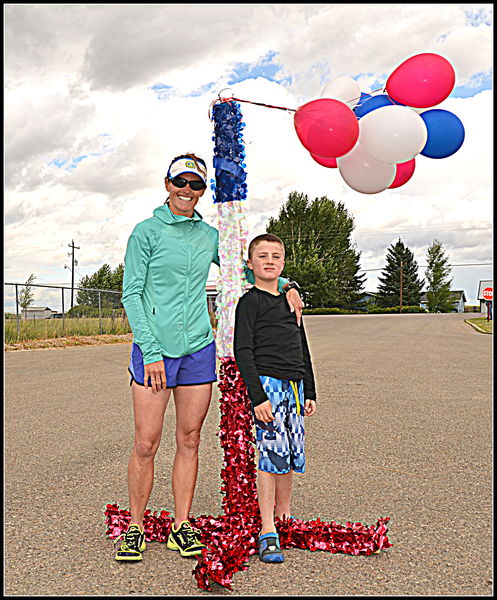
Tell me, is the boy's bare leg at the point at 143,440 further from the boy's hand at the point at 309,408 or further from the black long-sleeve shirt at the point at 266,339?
the boy's hand at the point at 309,408

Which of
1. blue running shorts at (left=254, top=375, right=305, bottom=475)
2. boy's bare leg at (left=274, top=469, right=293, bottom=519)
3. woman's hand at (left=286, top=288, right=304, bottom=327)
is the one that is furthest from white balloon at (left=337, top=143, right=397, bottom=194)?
boy's bare leg at (left=274, top=469, right=293, bottom=519)

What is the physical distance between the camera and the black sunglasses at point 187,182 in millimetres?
3219

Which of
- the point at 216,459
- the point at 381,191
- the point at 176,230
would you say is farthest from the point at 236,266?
the point at 216,459

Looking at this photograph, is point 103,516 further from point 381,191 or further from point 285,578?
point 381,191

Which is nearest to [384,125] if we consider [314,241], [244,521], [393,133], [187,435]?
[393,133]

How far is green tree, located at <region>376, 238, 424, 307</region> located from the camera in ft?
250

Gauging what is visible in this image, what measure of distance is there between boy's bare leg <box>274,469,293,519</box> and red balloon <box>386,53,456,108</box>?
238 centimetres

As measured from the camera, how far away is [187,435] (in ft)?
10.6

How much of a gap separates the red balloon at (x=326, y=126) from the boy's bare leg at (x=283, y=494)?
1880 millimetres

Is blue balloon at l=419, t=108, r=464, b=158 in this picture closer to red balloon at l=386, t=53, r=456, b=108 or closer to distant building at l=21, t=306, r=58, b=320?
red balloon at l=386, t=53, r=456, b=108

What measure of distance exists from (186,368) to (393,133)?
5.90 ft

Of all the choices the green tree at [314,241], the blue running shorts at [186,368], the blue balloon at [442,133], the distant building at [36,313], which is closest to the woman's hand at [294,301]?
the blue running shorts at [186,368]

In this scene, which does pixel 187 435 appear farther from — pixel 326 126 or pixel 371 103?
pixel 371 103

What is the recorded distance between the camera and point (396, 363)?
12125 millimetres
